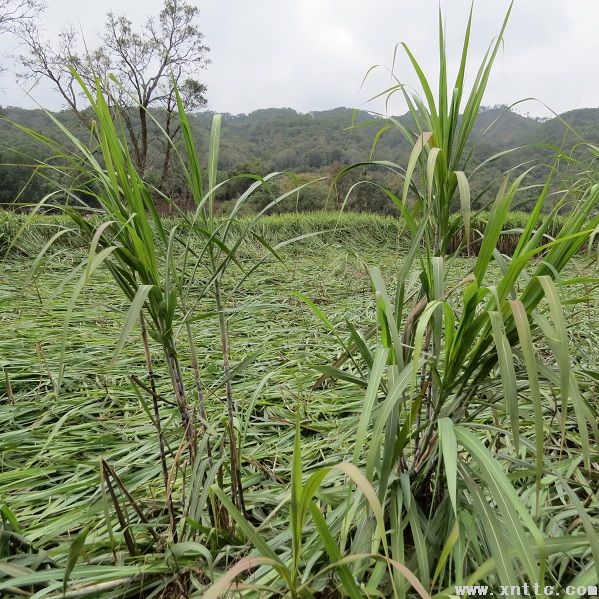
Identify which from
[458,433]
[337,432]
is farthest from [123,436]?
[458,433]

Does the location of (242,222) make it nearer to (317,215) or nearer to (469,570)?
(317,215)

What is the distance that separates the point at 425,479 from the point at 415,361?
1.05 ft

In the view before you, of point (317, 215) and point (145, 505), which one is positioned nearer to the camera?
point (145, 505)

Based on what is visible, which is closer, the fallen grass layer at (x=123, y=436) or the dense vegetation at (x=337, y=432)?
the dense vegetation at (x=337, y=432)

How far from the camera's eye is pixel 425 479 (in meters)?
0.65

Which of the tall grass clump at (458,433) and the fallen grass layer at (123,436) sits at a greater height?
the tall grass clump at (458,433)

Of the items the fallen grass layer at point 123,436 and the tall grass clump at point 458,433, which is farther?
the fallen grass layer at point 123,436

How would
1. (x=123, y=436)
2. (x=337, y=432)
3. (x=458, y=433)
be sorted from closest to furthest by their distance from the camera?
1. (x=458, y=433)
2. (x=337, y=432)
3. (x=123, y=436)

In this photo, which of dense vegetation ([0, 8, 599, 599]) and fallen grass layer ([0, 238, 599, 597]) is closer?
dense vegetation ([0, 8, 599, 599])

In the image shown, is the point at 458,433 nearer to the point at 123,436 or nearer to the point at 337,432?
the point at 337,432

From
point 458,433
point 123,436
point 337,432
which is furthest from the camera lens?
point 123,436

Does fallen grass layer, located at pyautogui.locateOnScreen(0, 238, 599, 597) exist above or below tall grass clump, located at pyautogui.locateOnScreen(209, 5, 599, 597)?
below

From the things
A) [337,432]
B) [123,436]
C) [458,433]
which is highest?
[458,433]

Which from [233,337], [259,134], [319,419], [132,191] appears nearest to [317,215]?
[233,337]
